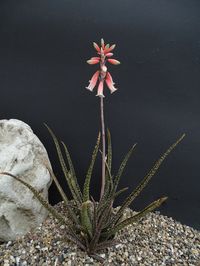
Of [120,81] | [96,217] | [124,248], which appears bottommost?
[124,248]

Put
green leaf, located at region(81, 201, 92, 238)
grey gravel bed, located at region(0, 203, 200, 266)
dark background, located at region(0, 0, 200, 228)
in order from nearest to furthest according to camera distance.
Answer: green leaf, located at region(81, 201, 92, 238)
grey gravel bed, located at region(0, 203, 200, 266)
dark background, located at region(0, 0, 200, 228)

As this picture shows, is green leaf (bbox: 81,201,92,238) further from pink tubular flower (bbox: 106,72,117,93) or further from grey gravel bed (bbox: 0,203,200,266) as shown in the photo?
pink tubular flower (bbox: 106,72,117,93)

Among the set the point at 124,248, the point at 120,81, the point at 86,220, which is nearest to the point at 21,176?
the point at 86,220

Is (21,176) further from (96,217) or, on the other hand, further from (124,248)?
(124,248)

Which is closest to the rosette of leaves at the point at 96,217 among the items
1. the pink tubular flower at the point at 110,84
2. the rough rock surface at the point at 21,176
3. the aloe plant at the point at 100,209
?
the aloe plant at the point at 100,209

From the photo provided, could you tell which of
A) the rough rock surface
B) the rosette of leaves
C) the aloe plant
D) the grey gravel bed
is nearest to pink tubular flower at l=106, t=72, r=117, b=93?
the aloe plant

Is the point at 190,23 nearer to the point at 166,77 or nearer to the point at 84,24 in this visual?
the point at 166,77
